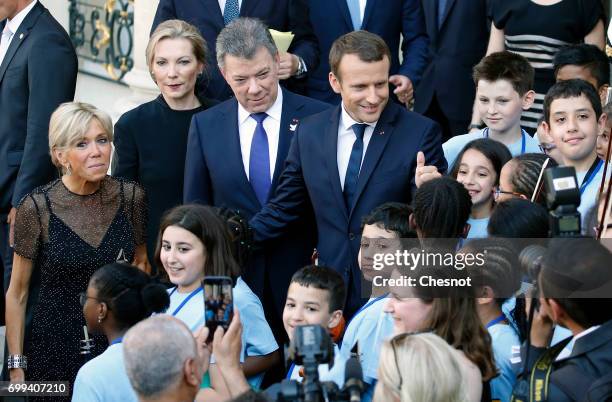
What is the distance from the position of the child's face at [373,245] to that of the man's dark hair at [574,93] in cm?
120

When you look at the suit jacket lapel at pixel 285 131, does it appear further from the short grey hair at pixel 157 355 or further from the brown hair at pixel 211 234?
the short grey hair at pixel 157 355

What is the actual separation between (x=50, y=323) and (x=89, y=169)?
75 cm

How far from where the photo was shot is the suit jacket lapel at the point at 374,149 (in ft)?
19.9

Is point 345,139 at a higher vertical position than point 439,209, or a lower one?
higher

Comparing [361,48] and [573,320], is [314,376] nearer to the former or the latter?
[573,320]

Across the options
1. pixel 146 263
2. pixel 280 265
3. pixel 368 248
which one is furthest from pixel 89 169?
pixel 368 248

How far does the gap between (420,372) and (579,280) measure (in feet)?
2.27

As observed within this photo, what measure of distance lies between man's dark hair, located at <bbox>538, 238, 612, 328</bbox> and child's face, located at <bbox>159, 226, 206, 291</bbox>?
5.70 feet

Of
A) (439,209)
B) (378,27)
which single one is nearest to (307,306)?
(439,209)

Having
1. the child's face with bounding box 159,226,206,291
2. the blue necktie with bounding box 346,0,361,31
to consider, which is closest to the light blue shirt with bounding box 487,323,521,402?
the child's face with bounding box 159,226,206,291

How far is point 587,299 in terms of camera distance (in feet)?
14.4

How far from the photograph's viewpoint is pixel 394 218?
5.67 metres

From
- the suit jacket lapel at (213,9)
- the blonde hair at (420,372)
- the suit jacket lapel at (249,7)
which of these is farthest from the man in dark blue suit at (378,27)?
the blonde hair at (420,372)

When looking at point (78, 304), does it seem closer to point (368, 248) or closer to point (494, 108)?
point (368, 248)
